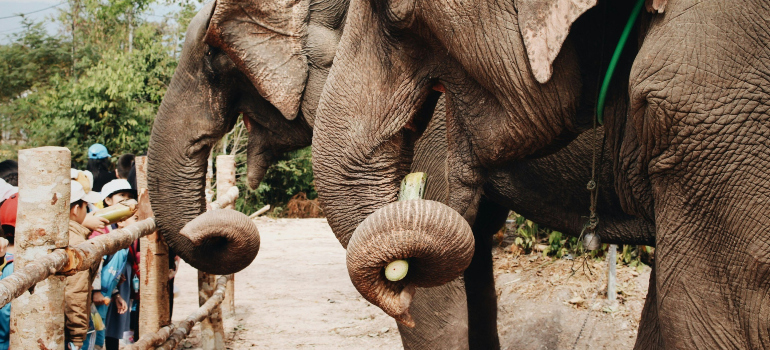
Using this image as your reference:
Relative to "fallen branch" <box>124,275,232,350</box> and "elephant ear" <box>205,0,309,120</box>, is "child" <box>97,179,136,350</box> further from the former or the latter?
"elephant ear" <box>205,0,309,120</box>

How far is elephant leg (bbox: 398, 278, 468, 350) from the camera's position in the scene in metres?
3.48

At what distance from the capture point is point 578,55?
229 cm

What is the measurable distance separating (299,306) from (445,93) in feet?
15.2

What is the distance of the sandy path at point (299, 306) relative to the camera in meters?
5.69

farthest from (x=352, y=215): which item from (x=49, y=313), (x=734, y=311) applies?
(x=734, y=311)

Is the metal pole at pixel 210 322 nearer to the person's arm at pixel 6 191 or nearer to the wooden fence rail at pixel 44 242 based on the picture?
the person's arm at pixel 6 191

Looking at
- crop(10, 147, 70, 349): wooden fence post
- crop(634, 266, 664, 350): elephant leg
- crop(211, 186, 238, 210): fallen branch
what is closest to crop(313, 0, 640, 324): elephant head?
crop(634, 266, 664, 350): elephant leg

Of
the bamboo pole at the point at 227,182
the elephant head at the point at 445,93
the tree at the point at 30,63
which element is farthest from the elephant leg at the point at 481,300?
the tree at the point at 30,63

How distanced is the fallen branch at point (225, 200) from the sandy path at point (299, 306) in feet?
3.43

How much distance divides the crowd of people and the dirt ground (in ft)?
3.58

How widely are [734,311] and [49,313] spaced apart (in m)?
2.17

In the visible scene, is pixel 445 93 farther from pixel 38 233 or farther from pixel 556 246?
pixel 556 246

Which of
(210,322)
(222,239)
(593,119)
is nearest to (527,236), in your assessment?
(210,322)

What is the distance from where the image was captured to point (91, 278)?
3449mm
